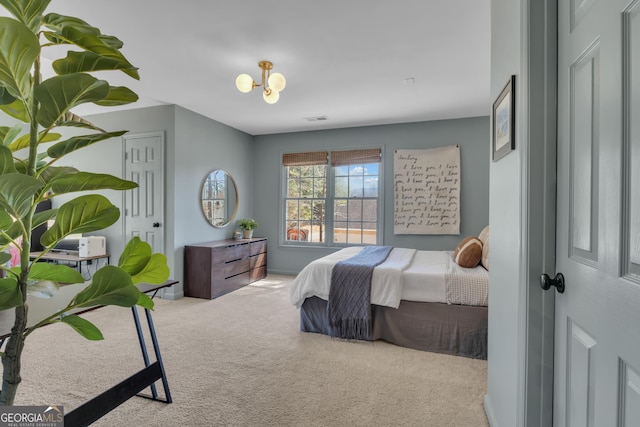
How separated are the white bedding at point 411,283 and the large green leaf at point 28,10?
2.58 meters

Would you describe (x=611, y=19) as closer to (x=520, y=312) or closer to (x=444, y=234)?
(x=520, y=312)

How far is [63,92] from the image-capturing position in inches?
22.7

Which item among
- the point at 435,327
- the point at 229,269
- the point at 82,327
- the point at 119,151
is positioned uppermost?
the point at 119,151

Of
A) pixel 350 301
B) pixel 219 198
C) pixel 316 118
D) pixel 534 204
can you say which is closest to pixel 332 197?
pixel 316 118

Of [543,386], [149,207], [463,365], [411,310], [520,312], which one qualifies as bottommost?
[463,365]

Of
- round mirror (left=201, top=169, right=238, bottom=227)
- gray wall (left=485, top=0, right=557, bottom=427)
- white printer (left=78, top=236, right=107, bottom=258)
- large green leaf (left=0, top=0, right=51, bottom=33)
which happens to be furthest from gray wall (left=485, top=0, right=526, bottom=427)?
white printer (left=78, top=236, right=107, bottom=258)

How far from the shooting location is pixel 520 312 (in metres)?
1.22

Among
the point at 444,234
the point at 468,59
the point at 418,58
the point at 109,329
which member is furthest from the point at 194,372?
the point at 444,234

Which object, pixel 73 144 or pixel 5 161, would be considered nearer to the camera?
pixel 5 161

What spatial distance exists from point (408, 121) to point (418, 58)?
6.74 ft

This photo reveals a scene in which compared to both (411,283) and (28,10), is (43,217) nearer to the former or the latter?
(28,10)

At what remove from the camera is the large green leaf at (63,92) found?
559mm

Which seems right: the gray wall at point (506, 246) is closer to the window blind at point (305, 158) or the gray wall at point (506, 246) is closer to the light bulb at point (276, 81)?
the light bulb at point (276, 81)

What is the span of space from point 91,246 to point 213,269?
5.69 feet
